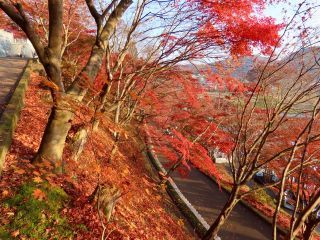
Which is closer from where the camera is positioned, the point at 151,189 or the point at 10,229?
the point at 10,229

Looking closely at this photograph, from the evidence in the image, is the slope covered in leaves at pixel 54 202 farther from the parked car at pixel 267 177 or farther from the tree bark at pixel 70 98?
the parked car at pixel 267 177

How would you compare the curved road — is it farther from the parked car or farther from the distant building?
the distant building

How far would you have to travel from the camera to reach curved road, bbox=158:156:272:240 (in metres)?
11.8

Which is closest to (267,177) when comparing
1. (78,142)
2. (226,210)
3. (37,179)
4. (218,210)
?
(218,210)

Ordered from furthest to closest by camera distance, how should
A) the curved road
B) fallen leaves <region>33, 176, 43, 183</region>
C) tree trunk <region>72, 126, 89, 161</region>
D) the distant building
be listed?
the distant building < the curved road < tree trunk <region>72, 126, 89, 161</region> < fallen leaves <region>33, 176, 43, 183</region>

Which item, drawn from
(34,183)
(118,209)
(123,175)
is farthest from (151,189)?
(34,183)

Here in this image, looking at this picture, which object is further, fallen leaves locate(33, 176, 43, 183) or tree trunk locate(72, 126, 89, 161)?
tree trunk locate(72, 126, 89, 161)

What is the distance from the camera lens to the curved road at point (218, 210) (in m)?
11.8

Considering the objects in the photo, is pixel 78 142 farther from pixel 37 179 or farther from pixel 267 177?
pixel 267 177

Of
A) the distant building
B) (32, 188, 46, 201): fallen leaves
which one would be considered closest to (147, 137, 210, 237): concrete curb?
(32, 188, 46, 201): fallen leaves

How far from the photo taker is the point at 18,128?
7406 mm

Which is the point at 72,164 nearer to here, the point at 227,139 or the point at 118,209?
the point at 118,209

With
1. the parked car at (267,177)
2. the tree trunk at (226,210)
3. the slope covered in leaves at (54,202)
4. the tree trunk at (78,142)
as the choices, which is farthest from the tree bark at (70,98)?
the parked car at (267,177)

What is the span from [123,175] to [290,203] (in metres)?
12.1
